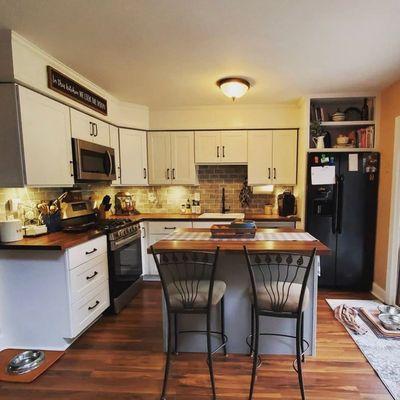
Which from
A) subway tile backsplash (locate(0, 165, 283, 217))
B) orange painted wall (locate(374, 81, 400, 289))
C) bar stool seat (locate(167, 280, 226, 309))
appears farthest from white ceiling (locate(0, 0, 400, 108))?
bar stool seat (locate(167, 280, 226, 309))

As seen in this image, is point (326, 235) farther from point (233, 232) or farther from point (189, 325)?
point (189, 325)

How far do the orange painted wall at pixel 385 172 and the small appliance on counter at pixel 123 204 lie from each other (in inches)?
132

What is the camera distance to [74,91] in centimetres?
267

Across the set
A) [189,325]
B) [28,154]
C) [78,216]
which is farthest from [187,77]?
[189,325]

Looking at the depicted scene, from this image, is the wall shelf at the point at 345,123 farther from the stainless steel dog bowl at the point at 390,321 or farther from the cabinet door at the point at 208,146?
the stainless steel dog bowl at the point at 390,321

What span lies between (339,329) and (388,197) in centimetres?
164

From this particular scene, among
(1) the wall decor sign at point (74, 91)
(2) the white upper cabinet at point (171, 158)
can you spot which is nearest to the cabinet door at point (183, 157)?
(2) the white upper cabinet at point (171, 158)

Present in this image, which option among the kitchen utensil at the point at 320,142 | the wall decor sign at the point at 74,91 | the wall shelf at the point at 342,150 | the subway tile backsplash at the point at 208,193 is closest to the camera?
the wall decor sign at the point at 74,91

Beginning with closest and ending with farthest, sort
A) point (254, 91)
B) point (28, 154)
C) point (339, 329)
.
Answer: point (28, 154)
point (339, 329)
point (254, 91)

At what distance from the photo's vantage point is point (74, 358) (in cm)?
212

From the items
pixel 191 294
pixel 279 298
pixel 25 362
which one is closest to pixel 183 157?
pixel 191 294

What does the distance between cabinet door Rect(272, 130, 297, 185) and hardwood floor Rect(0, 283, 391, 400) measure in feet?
6.85

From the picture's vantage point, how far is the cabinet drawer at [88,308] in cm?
224

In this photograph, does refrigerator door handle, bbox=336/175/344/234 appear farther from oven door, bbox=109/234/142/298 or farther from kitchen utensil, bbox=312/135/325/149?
oven door, bbox=109/234/142/298
